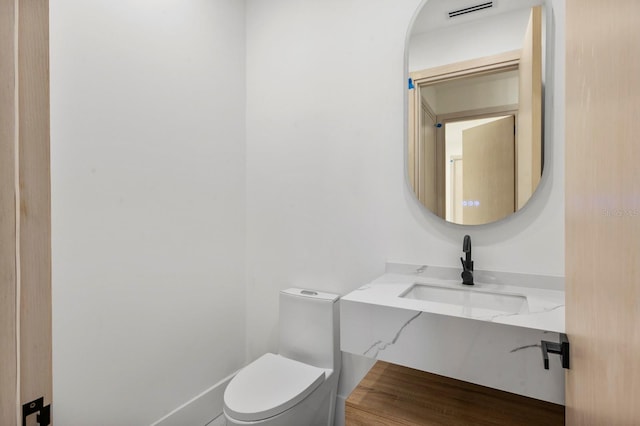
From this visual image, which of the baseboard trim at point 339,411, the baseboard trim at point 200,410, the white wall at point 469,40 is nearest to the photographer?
the white wall at point 469,40

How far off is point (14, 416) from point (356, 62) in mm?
1831

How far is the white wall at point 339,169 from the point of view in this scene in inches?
55.2

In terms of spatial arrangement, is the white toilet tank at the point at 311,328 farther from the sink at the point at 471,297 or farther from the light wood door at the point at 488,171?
the light wood door at the point at 488,171

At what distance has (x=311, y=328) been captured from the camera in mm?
1719

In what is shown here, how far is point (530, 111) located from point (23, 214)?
170 centimetres

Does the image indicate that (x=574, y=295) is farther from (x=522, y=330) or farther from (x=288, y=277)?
(x=288, y=277)

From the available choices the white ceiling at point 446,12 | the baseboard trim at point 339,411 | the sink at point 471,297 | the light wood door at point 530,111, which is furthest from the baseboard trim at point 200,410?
the white ceiling at point 446,12

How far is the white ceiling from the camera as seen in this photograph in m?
1.39

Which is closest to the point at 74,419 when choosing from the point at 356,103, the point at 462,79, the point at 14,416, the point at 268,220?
the point at 14,416

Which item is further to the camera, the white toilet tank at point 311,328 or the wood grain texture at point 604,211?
the white toilet tank at point 311,328

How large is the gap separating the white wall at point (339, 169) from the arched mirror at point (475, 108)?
0.06 meters

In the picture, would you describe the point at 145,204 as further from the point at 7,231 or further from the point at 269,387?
the point at 269,387

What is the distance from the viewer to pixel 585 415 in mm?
542

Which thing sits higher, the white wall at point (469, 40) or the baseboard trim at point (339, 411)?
the white wall at point (469, 40)
